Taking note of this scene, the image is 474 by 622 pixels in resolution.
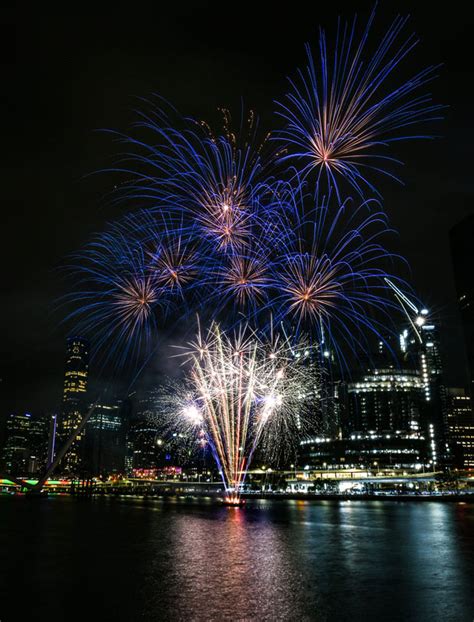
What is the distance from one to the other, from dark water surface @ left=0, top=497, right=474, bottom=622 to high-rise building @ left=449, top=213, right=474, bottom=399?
5158 inches

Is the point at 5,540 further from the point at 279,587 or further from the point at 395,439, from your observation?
the point at 395,439

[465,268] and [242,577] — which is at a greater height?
[465,268]

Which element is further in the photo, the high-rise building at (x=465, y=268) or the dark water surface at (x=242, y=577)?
the high-rise building at (x=465, y=268)

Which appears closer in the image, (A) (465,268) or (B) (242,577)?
(B) (242,577)

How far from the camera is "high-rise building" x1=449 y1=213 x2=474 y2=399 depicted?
151000 millimetres

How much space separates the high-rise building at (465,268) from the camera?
151 meters

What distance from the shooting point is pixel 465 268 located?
15788 centimetres

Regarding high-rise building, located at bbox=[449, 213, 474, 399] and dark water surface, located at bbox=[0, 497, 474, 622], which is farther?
high-rise building, located at bbox=[449, 213, 474, 399]

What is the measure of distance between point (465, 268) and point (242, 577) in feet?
518

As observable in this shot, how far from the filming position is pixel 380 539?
28766 mm

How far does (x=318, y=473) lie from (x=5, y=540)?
16623 centimetres

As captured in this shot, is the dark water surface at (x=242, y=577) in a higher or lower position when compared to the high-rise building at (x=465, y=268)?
lower

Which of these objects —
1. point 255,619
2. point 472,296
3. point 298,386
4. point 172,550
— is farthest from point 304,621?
point 472,296

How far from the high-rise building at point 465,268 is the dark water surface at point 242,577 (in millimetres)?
131011
